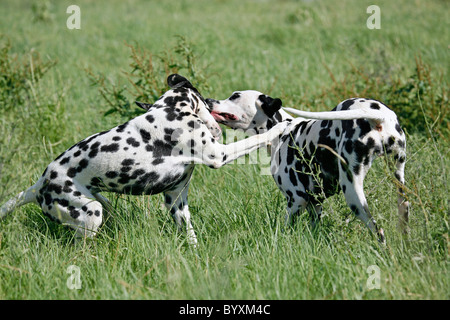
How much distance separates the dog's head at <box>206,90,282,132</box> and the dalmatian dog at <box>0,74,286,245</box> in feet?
1.61

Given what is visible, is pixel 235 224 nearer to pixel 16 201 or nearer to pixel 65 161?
pixel 65 161

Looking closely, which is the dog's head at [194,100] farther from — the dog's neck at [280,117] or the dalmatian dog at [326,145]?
the dog's neck at [280,117]

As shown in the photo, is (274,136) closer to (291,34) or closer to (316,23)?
(291,34)

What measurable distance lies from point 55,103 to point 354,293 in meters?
5.29

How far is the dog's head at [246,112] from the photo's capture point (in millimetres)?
4566

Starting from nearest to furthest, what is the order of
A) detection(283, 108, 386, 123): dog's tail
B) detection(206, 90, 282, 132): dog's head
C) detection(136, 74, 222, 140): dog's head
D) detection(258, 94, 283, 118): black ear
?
detection(283, 108, 386, 123): dog's tail < detection(136, 74, 222, 140): dog's head < detection(258, 94, 283, 118): black ear < detection(206, 90, 282, 132): dog's head

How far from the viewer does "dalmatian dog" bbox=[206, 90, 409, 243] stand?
11.4 ft

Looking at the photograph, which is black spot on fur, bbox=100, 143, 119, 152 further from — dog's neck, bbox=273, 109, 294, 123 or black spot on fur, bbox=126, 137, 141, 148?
dog's neck, bbox=273, 109, 294, 123

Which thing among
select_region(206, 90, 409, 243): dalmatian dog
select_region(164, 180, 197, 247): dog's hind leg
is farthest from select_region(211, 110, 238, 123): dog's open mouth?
select_region(164, 180, 197, 247): dog's hind leg

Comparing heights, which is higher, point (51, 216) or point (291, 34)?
point (291, 34)

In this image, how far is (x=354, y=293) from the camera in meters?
3.13

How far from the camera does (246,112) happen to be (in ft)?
15.0

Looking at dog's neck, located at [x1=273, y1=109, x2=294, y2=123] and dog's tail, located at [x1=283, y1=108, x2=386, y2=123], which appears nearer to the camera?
dog's tail, located at [x1=283, y1=108, x2=386, y2=123]

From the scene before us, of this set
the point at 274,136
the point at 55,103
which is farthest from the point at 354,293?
the point at 55,103
